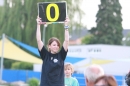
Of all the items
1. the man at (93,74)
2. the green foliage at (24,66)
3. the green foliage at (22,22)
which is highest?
the green foliage at (22,22)

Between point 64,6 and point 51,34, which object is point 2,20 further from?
point 64,6

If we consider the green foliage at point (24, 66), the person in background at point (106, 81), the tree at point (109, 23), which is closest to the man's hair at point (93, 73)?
the person in background at point (106, 81)

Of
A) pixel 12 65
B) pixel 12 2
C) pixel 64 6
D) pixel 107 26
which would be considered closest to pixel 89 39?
pixel 107 26

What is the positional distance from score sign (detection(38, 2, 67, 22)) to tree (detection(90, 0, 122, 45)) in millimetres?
52538

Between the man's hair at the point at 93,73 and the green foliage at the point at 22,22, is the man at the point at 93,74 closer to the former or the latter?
the man's hair at the point at 93,73

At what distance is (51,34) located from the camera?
1287 inches

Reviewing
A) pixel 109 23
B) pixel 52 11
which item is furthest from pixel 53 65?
pixel 109 23

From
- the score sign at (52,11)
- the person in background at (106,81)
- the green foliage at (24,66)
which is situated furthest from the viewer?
the green foliage at (24,66)

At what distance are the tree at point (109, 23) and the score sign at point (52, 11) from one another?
172 feet

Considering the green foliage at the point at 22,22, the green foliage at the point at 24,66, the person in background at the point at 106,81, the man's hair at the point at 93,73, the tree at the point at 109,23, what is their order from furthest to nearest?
the tree at the point at 109,23 < the green foliage at the point at 24,66 < the green foliage at the point at 22,22 < the man's hair at the point at 93,73 < the person in background at the point at 106,81

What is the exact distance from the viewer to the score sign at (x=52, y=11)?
6.39 meters

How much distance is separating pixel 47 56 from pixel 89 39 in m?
60.8

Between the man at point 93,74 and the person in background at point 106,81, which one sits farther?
the man at point 93,74

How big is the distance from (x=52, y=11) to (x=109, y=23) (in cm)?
5386
